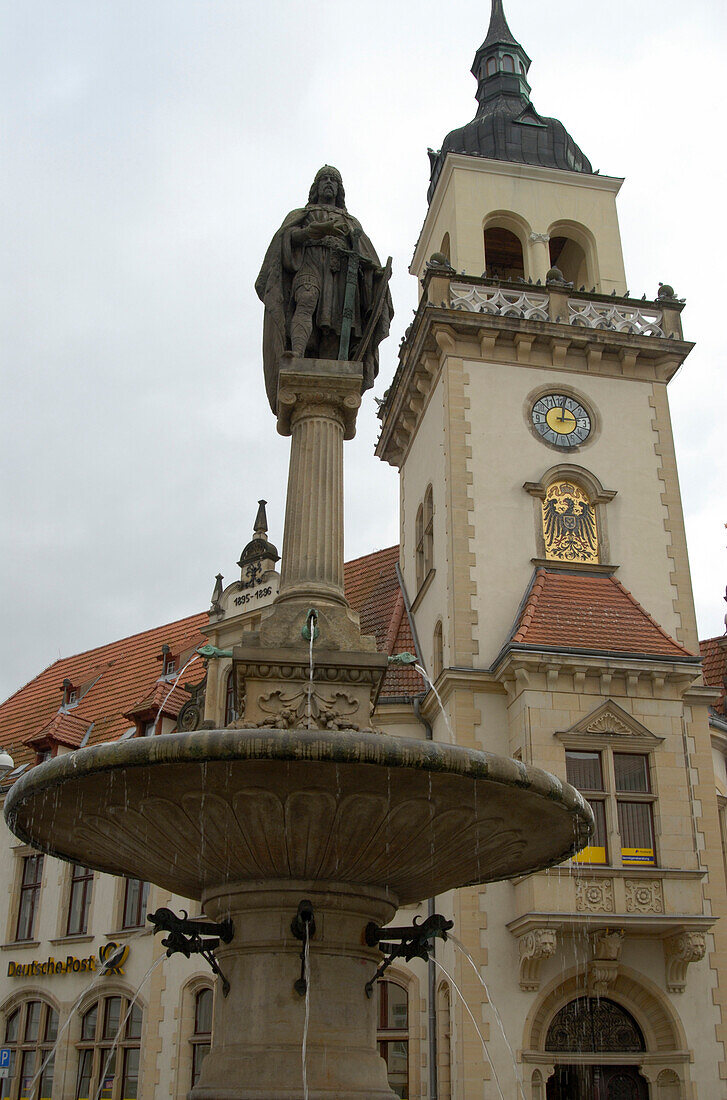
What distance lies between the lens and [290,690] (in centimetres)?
805

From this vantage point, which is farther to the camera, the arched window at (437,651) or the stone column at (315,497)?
the arched window at (437,651)

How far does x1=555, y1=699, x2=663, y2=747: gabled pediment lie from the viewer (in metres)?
17.8

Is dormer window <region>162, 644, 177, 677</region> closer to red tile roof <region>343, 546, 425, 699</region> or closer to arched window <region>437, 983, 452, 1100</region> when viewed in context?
red tile roof <region>343, 546, 425, 699</region>

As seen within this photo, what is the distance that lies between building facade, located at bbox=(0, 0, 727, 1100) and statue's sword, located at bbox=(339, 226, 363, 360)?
16.3ft

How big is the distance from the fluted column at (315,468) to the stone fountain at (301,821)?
24 mm

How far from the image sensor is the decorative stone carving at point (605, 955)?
16500 mm

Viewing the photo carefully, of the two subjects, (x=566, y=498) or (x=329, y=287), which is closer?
(x=329, y=287)

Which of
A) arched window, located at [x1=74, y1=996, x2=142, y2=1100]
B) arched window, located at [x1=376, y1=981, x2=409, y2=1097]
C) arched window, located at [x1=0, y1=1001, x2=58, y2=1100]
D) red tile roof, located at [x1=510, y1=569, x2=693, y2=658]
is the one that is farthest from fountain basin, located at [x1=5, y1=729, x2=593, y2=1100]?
arched window, located at [x1=0, y1=1001, x2=58, y2=1100]

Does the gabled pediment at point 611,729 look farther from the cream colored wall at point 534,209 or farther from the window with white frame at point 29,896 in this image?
the window with white frame at point 29,896

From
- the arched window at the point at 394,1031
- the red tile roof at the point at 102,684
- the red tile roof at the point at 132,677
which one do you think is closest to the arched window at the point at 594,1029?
the arched window at the point at 394,1031

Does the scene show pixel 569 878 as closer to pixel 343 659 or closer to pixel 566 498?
pixel 566 498

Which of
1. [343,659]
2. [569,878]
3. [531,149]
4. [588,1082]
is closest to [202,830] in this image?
[343,659]

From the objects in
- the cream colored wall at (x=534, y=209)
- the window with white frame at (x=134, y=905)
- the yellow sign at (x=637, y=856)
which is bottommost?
the yellow sign at (x=637, y=856)

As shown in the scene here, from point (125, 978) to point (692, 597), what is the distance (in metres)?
13.9
